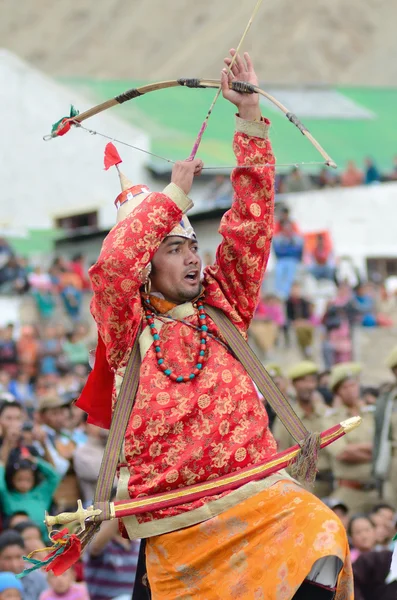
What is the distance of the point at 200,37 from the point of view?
8769 cm

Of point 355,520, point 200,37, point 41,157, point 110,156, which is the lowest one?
point 355,520

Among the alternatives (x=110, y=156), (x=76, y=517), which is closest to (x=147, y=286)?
(x=110, y=156)

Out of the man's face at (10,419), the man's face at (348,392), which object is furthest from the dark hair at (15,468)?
the man's face at (348,392)

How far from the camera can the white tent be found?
32781 mm

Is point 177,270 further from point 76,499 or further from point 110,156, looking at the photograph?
point 76,499

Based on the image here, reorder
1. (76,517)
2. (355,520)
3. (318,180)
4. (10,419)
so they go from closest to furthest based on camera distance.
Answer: (76,517)
(355,520)
(10,419)
(318,180)

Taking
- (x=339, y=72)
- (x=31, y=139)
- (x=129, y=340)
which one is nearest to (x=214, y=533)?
(x=129, y=340)

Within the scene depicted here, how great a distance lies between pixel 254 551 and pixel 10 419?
4574 mm

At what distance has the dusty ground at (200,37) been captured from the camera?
82.8 meters

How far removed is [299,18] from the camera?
8531cm

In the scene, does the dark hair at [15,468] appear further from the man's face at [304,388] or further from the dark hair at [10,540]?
the man's face at [304,388]

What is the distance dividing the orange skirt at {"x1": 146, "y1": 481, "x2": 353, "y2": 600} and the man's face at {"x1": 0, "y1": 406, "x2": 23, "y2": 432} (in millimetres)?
4165

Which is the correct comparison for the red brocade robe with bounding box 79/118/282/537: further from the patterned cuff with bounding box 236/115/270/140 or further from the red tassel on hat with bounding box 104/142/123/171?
the red tassel on hat with bounding box 104/142/123/171

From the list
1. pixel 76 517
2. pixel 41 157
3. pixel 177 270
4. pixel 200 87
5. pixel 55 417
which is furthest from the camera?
pixel 41 157
